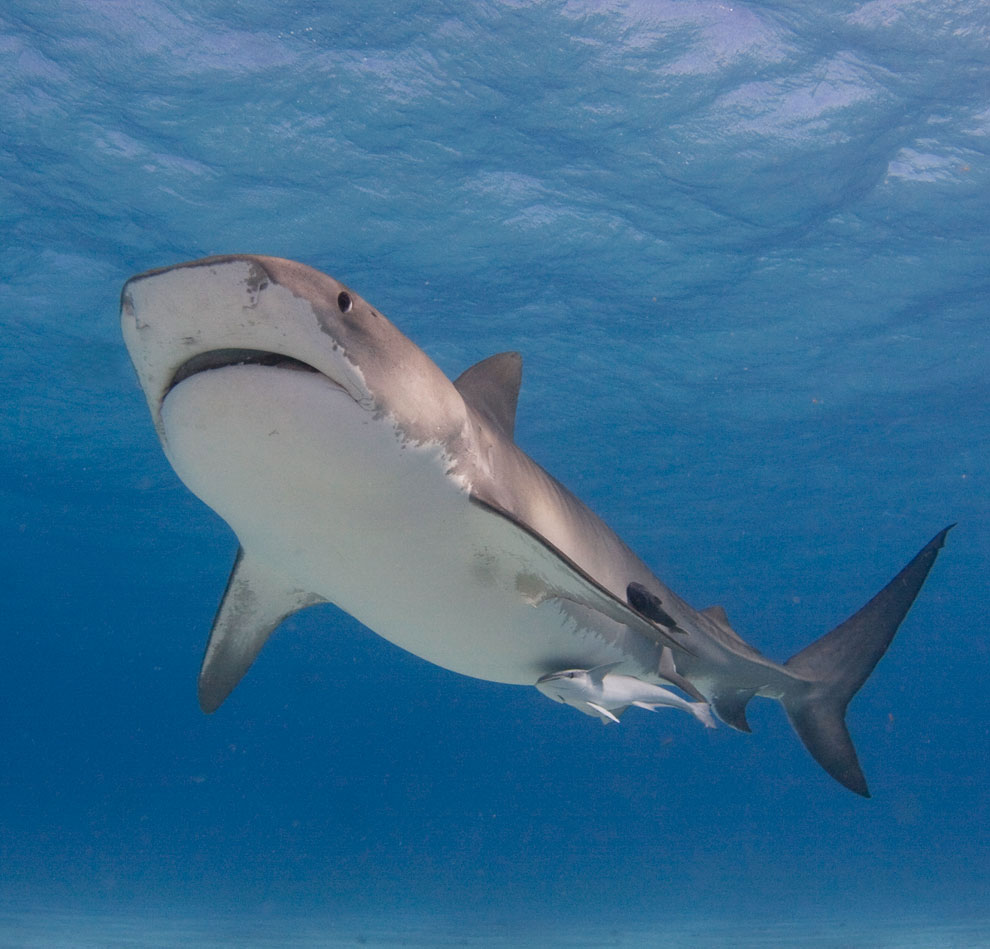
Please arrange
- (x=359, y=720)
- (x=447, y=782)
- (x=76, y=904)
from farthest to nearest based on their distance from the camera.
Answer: (x=447, y=782), (x=359, y=720), (x=76, y=904)

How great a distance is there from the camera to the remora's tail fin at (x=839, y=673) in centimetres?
630

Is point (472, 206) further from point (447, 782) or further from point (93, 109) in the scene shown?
point (447, 782)

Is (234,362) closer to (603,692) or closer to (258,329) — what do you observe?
(258,329)

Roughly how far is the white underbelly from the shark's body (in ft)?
0.50

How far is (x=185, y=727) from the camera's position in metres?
137

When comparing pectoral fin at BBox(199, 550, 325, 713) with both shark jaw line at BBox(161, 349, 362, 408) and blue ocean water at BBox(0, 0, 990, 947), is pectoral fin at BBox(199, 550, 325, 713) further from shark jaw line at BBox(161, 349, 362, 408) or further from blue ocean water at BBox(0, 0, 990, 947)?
blue ocean water at BBox(0, 0, 990, 947)

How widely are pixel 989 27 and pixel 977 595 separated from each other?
48.1m

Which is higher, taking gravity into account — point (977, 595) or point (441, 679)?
point (977, 595)

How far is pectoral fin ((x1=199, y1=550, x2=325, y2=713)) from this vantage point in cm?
500

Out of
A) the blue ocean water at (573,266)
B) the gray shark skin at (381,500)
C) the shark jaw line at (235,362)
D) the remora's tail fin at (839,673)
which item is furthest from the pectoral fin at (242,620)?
the blue ocean water at (573,266)

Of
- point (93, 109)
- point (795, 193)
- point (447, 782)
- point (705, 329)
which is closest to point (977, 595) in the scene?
point (705, 329)

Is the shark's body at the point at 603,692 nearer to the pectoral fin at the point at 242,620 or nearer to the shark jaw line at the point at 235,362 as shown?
the pectoral fin at the point at 242,620

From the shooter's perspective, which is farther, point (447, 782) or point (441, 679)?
point (447, 782)

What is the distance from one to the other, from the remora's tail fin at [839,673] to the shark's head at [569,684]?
7.87 ft
